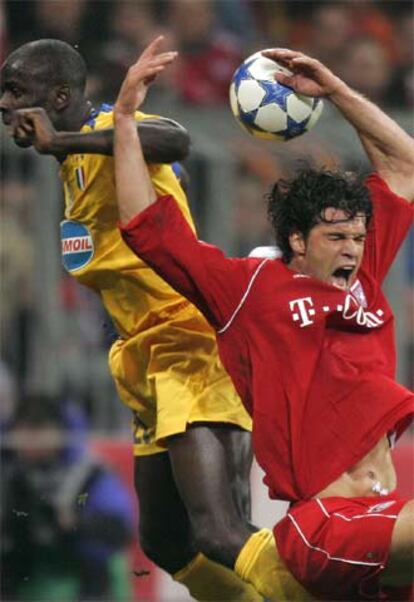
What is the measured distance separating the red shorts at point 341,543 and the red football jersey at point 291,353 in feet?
0.36

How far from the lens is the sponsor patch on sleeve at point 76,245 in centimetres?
660

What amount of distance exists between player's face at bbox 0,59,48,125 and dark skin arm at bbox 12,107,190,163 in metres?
0.22

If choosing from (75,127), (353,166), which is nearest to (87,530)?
(353,166)

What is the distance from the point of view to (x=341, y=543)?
5660 millimetres

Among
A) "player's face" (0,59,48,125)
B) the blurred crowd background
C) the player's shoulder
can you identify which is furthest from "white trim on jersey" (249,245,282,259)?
the blurred crowd background

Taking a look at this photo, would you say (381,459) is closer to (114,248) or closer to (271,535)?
(271,535)

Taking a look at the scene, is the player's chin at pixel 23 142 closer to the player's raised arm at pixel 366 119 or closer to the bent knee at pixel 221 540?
the player's raised arm at pixel 366 119

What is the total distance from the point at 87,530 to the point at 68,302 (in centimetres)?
142

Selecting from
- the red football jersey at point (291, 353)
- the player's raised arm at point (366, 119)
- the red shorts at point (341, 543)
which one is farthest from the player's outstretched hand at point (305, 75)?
the red shorts at point (341, 543)

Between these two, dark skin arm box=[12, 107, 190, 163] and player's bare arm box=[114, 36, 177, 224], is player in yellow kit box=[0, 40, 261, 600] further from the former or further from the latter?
player's bare arm box=[114, 36, 177, 224]

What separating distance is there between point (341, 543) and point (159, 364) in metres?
1.32

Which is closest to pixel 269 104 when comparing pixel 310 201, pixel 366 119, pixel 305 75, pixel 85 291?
pixel 305 75

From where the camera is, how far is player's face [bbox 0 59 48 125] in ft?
20.9

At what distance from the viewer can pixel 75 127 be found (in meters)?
6.49
